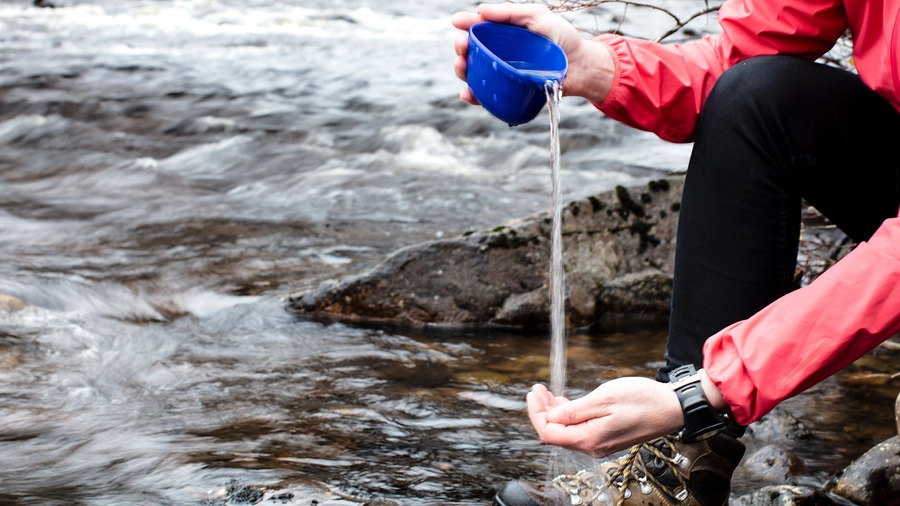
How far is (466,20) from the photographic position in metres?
2.12

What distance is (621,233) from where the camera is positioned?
415 cm

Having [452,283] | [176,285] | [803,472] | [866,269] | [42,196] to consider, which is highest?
[866,269]

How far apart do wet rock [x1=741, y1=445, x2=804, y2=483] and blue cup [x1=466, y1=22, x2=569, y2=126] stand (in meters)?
1.25

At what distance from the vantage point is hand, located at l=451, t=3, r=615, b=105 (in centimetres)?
205

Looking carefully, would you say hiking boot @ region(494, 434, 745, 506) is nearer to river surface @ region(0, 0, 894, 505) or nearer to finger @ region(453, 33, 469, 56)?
river surface @ region(0, 0, 894, 505)

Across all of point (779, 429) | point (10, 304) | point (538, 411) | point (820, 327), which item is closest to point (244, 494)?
point (538, 411)

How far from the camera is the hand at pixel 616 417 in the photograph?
1.48 meters

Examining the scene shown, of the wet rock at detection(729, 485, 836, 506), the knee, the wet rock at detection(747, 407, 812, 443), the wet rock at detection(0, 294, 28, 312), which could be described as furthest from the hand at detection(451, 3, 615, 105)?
the wet rock at detection(0, 294, 28, 312)

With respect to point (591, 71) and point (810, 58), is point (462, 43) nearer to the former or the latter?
point (591, 71)

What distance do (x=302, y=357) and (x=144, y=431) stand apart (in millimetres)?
847

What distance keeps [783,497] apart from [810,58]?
1.07m

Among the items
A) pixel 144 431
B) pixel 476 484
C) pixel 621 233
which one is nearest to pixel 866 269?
pixel 476 484

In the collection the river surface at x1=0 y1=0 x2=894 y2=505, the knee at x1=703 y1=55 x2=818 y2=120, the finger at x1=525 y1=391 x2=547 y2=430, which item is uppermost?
the knee at x1=703 y1=55 x2=818 y2=120

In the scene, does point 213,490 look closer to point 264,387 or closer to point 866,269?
point 264,387
